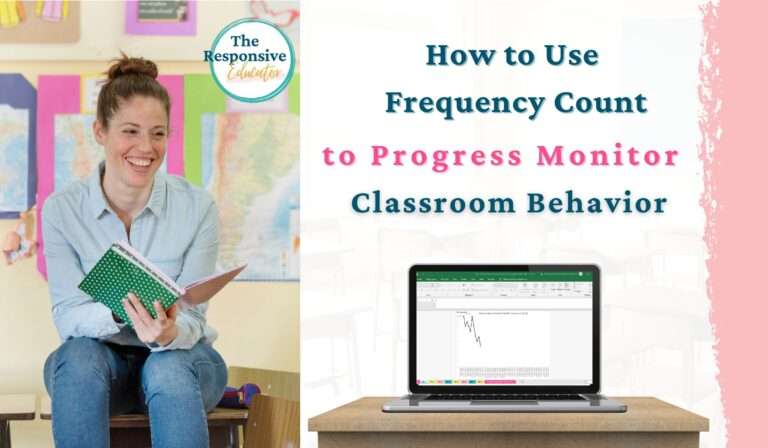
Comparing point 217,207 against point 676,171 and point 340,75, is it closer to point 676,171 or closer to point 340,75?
point 340,75

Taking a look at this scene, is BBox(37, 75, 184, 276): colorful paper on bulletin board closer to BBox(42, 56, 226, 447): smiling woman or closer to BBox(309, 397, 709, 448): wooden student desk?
BBox(42, 56, 226, 447): smiling woman

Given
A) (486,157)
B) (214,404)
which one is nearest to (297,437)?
(214,404)

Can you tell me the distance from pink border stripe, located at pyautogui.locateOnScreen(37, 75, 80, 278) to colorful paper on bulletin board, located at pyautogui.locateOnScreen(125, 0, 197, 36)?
0.21 meters

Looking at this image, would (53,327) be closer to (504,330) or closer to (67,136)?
(67,136)

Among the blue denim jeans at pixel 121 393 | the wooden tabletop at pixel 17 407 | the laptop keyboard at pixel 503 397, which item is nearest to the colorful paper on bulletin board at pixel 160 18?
the blue denim jeans at pixel 121 393

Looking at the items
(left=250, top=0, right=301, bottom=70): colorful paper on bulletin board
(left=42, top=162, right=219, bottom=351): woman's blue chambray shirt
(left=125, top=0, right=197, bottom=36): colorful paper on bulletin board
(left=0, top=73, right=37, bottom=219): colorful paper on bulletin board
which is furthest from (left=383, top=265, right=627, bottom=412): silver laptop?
(left=0, top=73, right=37, bottom=219): colorful paper on bulletin board

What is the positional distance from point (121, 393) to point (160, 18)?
1.00m

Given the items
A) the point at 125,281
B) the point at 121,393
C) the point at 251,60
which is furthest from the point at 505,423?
the point at 251,60

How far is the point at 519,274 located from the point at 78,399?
1062mm

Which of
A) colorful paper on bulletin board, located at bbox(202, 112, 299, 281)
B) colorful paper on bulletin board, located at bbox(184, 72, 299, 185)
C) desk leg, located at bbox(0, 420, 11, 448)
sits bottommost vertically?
desk leg, located at bbox(0, 420, 11, 448)

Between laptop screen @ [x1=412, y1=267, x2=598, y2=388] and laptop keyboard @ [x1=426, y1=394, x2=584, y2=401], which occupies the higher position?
laptop screen @ [x1=412, y1=267, x2=598, y2=388]

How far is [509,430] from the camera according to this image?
8.64ft

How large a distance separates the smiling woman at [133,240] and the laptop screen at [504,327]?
60cm

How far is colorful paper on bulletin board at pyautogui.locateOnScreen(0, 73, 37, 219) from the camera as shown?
346 cm
